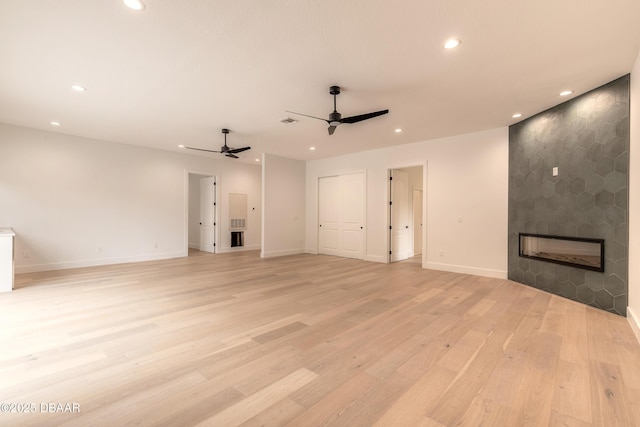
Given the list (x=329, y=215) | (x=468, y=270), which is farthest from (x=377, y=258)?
(x=468, y=270)

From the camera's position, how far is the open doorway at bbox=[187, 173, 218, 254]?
349 inches

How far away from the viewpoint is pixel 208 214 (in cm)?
909

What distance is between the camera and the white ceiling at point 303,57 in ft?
7.63

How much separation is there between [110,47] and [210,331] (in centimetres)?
300

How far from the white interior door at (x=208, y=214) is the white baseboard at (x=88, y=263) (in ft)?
3.88

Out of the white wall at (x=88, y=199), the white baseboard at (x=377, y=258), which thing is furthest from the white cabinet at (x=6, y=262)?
the white baseboard at (x=377, y=258)

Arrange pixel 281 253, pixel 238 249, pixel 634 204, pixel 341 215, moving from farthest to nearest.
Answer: pixel 238 249
pixel 281 253
pixel 341 215
pixel 634 204

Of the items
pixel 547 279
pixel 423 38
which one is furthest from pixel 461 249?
pixel 423 38

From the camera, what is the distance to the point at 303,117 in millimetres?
4852

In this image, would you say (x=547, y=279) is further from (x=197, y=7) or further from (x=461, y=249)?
(x=197, y=7)

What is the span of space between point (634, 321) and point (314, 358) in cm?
343

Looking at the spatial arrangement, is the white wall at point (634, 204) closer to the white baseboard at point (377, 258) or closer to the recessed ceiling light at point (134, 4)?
the white baseboard at point (377, 258)

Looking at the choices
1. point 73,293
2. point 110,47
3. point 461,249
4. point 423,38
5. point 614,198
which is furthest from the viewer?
point 461,249

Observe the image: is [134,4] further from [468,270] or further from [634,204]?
[468,270]
